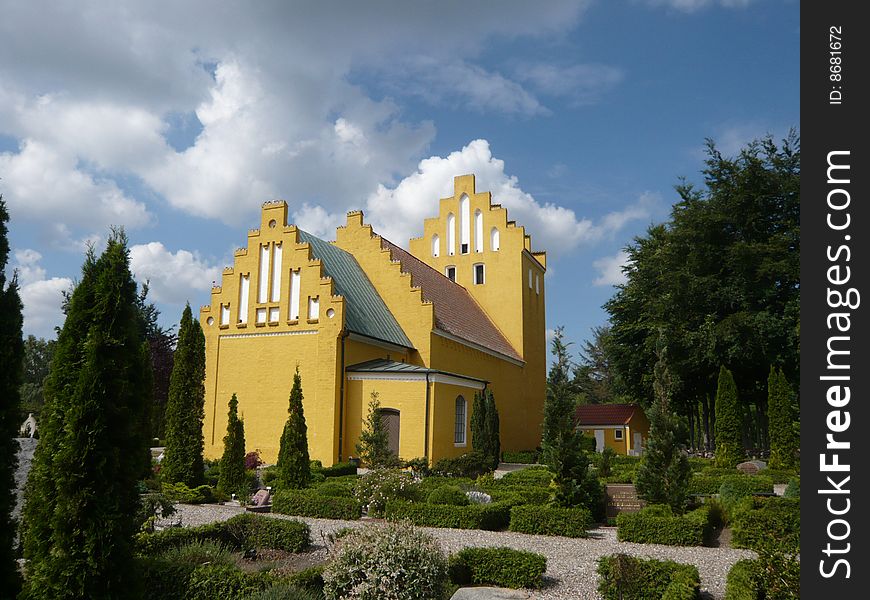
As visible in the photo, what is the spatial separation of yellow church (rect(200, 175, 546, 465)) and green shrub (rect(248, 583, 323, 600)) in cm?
1558

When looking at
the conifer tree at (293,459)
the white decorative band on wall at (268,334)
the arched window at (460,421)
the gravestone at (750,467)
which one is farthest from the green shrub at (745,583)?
the gravestone at (750,467)

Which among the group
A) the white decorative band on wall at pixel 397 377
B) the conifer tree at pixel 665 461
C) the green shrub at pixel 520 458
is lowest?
the green shrub at pixel 520 458

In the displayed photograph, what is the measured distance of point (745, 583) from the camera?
6855 millimetres

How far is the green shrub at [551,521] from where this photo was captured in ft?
40.6

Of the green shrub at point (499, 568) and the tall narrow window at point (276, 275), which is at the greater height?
the tall narrow window at point (276, 275)

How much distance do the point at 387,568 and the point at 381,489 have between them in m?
7.74

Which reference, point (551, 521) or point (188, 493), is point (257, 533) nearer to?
point (551, 521)

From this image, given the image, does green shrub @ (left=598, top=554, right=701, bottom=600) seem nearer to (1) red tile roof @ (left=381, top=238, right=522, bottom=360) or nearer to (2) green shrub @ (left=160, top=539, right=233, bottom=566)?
(2) green shrub @ (left=160, top=539, right=233, bottom=566)

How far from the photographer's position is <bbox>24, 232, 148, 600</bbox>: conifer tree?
20.5ft

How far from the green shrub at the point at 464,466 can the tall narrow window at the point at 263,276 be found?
9.52 metres

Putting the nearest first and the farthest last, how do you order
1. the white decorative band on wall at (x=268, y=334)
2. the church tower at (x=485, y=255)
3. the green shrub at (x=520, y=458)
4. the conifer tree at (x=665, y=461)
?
the conifer tree at (x=665, y=461), the white decorative band on wall at (x=268, y=334), the green shrub at (x=520, y=458), the church tower at (x=485, y=255)

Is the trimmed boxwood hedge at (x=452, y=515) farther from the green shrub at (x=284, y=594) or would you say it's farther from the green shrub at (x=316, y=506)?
the green shrub at (x=284, y=594)

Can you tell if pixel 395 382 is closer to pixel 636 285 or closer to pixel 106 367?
pixel 106 367

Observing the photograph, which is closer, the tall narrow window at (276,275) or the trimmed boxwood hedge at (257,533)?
the trimmed boxwood hedge at (257,533)
